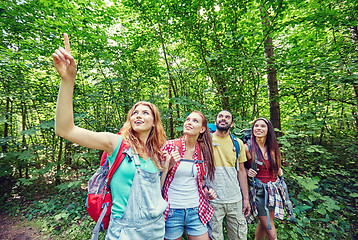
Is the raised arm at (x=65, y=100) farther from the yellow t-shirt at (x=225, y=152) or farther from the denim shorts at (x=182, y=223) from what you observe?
the yellow t-shirt at (x=225, y=152)

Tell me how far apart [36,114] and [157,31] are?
6.17m

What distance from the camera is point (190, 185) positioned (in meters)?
1.94

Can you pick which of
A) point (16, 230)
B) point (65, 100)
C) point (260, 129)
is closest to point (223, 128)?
point (260, 129)

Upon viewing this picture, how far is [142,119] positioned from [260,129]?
2.10 meters

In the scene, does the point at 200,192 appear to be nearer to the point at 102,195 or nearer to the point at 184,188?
the point at 184,188

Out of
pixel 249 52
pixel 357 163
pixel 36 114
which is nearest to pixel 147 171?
pixel 249 52

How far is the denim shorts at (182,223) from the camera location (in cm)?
180

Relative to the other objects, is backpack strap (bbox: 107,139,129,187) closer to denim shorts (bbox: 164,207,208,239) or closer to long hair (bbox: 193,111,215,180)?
denim shorts (bbox: 164,207,208,239)

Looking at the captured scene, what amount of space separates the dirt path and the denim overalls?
408cm

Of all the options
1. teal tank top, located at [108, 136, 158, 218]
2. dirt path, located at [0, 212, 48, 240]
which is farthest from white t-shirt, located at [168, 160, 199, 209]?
dirt path, located at [0, 212, 48, 240]

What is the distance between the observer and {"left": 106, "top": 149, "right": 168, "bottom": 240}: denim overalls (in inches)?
49.3

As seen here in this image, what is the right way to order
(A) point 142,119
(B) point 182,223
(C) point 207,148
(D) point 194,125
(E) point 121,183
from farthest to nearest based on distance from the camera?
(C) point 207,148 → (D) point 194,125 → (B) point 182,223 → (A) point 142,119 → (E) point 121,183

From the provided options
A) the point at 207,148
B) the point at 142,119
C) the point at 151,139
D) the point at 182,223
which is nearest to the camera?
the point at 142,119

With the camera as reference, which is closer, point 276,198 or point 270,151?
point 276,198
